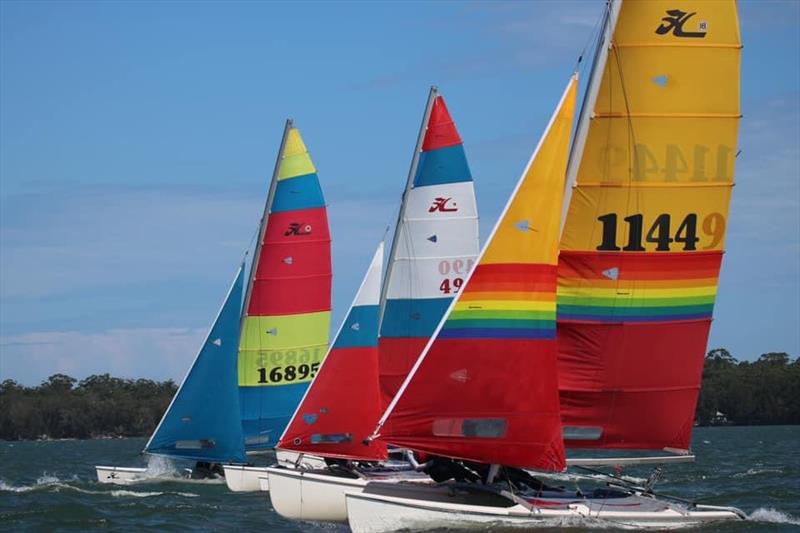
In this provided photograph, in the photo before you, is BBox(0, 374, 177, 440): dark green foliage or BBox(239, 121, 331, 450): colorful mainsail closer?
BBox(239, 121, 331, 450): colorful mainsail

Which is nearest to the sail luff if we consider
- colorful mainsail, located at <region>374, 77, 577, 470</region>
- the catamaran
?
colorful mainsail, located at <region>374, 77, 577, 470</region>

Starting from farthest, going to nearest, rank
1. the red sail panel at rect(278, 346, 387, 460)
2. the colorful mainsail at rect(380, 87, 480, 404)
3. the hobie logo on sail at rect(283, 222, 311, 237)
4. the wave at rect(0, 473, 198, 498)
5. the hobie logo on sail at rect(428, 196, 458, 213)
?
the hobie logo on sail at rect(283, 222, 311, 237) < the wave at rect(0, 473, 198, 498) < the hobie logo on sail at rect(428, 196, 458, 213) < the colorful mainsail at rect(380, 87, 480, 404) < the red sail panel at rect(278, 346, 387, 460)

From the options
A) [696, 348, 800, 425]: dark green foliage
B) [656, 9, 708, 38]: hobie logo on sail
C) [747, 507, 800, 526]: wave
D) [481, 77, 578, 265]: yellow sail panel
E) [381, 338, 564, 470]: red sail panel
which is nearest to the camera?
[381, 338, 564, 470]: red sail panel

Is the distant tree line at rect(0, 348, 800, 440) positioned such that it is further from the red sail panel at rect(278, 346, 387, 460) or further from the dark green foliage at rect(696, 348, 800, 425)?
the red sail panel at rect(278, 346, 387, 460)

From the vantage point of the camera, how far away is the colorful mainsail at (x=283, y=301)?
119 feet

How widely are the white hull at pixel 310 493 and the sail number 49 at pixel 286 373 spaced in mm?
10703

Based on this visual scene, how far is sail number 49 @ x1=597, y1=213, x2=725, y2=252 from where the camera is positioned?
75.8 ft

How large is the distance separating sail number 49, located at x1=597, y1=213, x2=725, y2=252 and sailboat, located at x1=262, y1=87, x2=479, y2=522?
574cm

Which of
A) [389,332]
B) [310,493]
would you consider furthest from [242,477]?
[310,493]

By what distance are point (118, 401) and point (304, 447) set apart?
10939 cm

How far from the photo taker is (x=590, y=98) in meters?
22.8

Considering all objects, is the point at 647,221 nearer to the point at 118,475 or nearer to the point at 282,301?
the point at 282,301

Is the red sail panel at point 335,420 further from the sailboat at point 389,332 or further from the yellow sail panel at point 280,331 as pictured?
the yellow sail panel at point 280,331

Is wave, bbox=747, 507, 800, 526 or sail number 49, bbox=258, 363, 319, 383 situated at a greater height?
sail number 49, bbox=258, 363, 319, 383
